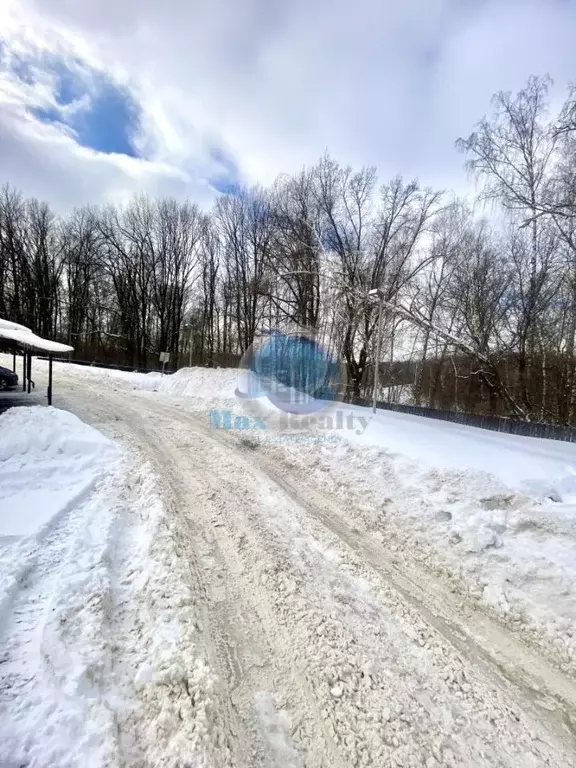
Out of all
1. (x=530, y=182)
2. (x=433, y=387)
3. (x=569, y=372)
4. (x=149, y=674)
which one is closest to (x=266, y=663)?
(x=149, y=674)

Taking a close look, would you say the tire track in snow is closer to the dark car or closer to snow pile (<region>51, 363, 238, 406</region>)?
snow pile (<region>51, 363, 238, 406</region>)

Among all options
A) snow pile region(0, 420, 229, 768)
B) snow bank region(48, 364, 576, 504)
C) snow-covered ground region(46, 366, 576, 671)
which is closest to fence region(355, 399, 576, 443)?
snow bank region(48, 364, 576, 504)

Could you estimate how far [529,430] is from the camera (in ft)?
25.3

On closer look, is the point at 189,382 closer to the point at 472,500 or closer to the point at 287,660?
the point at 472,500

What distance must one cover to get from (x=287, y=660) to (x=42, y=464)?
484 cm

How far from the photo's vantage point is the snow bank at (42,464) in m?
3.88

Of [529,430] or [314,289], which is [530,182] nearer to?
[529,430]

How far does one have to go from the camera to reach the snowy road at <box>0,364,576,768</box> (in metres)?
1.76

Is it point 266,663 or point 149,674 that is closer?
point 149,674

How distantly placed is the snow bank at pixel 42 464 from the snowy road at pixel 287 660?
0.46 meters

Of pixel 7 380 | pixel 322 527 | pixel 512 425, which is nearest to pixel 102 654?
pixel 322 527

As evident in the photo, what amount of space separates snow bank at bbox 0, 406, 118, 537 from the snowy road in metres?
0.46

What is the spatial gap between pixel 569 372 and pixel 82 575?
12567 millimetres

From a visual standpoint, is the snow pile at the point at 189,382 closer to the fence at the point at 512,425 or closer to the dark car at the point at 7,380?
the dark car at the point at 7,380
